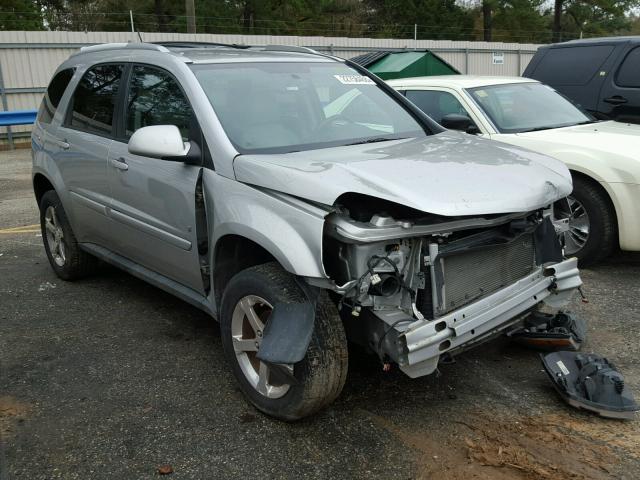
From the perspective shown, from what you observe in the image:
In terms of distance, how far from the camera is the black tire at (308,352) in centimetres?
301

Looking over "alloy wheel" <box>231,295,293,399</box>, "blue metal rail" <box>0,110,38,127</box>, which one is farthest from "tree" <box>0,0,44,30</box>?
"alloy wheel" <box>231,295,293,399</box>

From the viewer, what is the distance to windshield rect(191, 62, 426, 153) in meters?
3.70

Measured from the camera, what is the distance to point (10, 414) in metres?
3.47

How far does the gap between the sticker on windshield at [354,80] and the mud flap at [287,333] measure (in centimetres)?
196

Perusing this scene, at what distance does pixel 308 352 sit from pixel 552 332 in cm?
168

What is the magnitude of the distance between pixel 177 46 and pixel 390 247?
7.67 ft

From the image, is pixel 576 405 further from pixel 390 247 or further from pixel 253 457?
pixel 253 457

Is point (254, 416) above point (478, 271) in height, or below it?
below

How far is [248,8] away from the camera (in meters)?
34.8

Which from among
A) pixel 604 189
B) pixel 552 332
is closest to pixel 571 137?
pixel 604 189

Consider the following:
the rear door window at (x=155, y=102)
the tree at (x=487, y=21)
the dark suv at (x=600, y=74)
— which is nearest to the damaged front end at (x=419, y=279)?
the rear door window at (x=155, y=102)

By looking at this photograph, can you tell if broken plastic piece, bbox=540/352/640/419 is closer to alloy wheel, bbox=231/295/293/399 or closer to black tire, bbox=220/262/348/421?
black tire, bbox=220/262/348/421

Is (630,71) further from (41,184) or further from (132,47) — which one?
(41,184)

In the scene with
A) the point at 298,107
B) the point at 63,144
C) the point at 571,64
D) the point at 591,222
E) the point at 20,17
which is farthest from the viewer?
the point at 20,17
